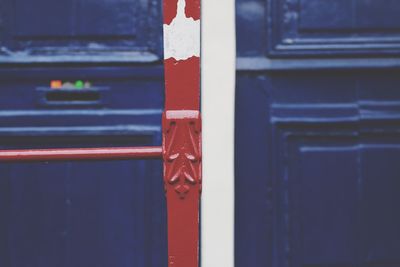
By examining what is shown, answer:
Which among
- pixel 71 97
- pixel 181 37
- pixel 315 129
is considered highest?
pixel 181 37

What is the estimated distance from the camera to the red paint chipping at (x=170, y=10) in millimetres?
1106

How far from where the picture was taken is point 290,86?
5.96 feet

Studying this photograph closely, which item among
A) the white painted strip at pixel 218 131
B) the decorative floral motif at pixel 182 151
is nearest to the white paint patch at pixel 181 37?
the decorative floral motif at pixel 182 151

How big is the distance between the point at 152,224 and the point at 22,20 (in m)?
0.76

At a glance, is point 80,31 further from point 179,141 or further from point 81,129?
point 179,141

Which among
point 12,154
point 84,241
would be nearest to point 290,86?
point 84,241

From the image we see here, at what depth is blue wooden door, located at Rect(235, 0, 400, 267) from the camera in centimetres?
180

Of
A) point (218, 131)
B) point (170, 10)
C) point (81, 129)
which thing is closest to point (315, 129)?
point (218, 131)

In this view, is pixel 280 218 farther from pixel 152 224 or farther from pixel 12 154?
pixel 12 154

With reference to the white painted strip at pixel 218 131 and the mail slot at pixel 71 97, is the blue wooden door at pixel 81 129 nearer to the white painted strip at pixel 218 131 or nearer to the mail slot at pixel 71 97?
the mail slot at pixel 71 97

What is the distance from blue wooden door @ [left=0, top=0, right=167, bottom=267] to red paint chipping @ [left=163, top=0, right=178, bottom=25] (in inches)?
26.6

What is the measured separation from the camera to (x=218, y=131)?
68.0 inches

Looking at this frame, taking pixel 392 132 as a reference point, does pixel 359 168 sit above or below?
below

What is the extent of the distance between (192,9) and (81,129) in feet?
2.58
